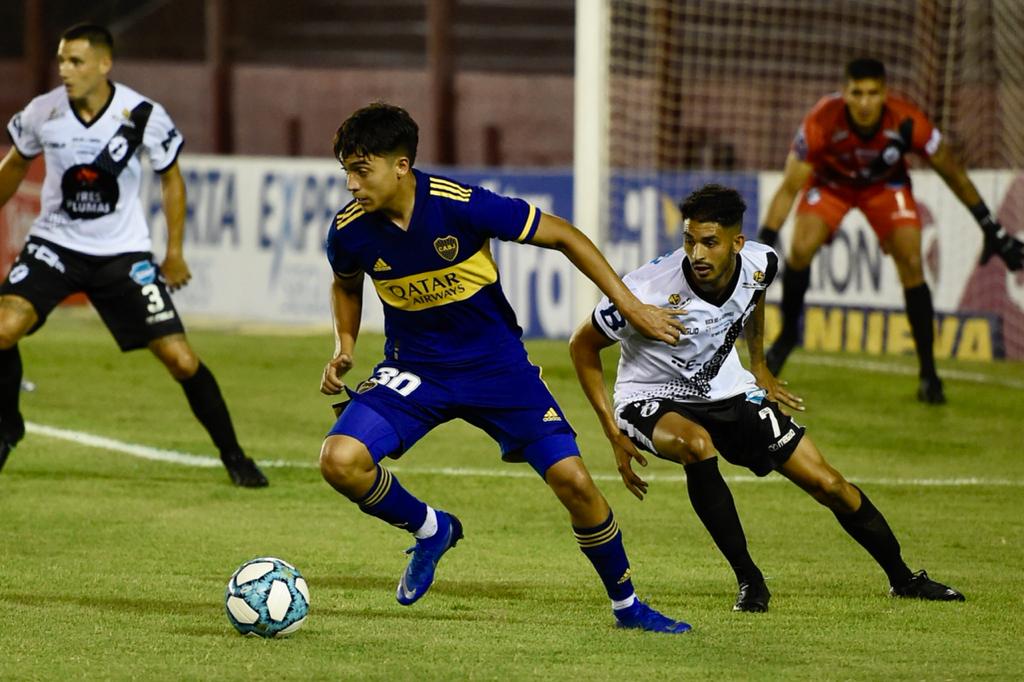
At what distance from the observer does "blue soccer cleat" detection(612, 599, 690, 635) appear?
561 cm

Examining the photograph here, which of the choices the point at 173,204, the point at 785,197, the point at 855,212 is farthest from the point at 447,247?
the point at 855,212

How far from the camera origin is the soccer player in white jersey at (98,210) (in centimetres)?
832

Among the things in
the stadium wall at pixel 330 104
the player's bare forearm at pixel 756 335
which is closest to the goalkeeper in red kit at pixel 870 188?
the player's bare forearm at pixel 756 335

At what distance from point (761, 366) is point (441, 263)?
1.34m

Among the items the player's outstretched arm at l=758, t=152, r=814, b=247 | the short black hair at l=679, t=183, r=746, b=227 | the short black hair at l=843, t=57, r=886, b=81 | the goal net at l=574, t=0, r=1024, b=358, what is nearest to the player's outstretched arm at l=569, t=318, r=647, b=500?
the short black hair at l=679, t=183, r=746, b=227

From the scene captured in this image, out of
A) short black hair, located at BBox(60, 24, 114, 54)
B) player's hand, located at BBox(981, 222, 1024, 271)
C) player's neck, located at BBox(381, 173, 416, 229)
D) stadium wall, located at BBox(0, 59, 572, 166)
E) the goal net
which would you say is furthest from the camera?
stadium wall, located at BBox(0, 59, 572, 166)

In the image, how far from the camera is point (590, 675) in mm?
5055

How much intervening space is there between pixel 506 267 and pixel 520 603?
9105 mm

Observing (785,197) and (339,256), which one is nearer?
(339,256)

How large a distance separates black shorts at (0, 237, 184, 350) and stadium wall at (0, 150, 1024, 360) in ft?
20.1

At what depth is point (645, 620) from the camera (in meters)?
5.63

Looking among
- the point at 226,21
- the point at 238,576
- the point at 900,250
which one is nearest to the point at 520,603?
the point at 238,576

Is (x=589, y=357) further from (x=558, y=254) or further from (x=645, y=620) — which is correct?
(x=558, y=254)

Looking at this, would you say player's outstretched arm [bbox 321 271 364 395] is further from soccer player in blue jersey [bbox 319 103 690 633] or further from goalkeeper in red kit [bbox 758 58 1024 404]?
goalkeeper in red kit [bbox 758 58 1024 404]
